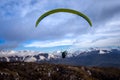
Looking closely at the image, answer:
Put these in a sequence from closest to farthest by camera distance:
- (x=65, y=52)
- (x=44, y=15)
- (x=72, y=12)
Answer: (x=72, y=12) < (x=44, y=15) < (x=65, y=52)

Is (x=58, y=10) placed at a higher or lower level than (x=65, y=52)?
higher

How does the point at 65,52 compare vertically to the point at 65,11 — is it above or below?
below

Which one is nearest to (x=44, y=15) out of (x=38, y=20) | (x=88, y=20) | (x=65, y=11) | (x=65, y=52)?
(x=38, y=20)

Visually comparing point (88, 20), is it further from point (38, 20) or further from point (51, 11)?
point (38, 20)

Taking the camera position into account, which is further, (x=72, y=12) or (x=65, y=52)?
(x=65, y=52)

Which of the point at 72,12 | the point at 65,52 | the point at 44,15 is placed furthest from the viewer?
the point at 65,52

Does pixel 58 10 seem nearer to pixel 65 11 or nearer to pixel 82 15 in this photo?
pixel 65 11

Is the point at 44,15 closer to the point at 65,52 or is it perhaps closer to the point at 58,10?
the point at 58,10

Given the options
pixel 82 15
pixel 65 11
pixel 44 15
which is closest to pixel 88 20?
pixel 82 15

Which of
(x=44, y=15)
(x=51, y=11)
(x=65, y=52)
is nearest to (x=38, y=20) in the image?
(x=44, y=15)

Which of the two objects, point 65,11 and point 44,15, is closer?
point 65,11
